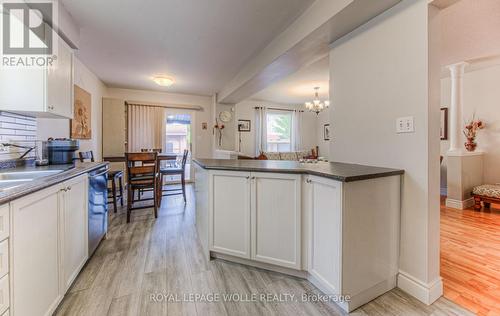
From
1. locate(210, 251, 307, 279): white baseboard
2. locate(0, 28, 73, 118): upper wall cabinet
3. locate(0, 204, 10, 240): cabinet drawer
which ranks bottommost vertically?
locate(210, 251, 307, 279): white baseboard

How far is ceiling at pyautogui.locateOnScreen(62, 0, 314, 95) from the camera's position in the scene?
6.71 feet

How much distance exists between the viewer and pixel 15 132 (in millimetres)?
1939

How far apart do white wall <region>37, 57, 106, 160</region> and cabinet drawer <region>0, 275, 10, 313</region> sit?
6.57 feet

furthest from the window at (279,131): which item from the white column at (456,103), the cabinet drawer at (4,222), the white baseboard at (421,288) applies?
the cabinet drawer at (4,222)

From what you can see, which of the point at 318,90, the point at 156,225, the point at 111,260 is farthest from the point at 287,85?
the point at 111,260

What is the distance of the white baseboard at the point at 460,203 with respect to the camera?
11.5ft

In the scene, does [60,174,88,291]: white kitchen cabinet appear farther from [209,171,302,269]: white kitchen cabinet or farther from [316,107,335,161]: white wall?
[316,107,335,161]: white wall

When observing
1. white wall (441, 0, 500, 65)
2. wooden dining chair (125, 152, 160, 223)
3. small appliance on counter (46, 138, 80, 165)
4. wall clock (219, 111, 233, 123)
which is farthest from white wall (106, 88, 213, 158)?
white wall (441, 0, 500, 65)

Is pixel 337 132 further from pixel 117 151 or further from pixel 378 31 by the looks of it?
pixel 117 151

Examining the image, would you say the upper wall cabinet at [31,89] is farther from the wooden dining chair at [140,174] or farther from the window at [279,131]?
the window at [279,131]

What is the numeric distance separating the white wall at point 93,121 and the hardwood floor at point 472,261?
4.08 meters

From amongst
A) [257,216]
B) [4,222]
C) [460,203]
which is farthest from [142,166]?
[460,203]

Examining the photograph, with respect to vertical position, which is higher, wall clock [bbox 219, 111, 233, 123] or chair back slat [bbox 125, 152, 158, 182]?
wall clock [bbox 219, 111, 233, 123]

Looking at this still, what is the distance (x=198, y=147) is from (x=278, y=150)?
261 cm
